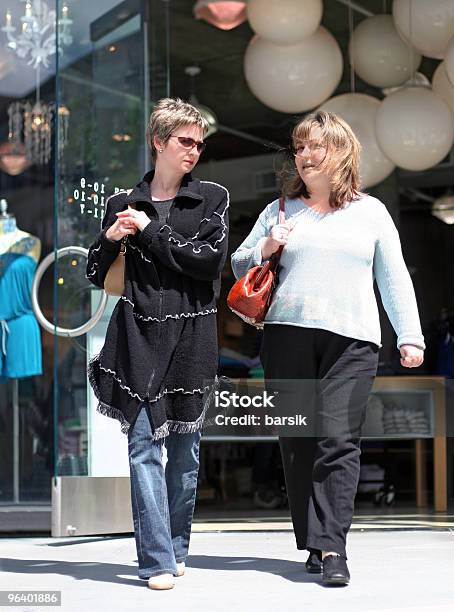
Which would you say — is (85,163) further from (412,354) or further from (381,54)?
(381,54)

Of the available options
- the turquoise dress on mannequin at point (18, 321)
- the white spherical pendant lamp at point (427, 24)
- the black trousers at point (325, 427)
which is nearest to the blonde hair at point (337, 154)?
the black trousers at point (325, 427)

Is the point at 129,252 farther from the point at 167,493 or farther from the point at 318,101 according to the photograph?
the point at 318,101

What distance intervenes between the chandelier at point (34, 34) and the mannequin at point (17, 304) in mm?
946

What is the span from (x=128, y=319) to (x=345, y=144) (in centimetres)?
87

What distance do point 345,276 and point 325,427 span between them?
46 centimetres

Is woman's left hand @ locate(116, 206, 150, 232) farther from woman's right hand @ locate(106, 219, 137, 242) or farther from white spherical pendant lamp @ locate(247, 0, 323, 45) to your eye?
white spherical pendant lamp @ locate(247, 0, 323, 45)

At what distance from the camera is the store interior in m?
4.96

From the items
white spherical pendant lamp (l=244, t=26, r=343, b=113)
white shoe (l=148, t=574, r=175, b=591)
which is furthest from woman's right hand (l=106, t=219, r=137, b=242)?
white spherical pendant lamp (l=244, t=26, r=343, b=113)

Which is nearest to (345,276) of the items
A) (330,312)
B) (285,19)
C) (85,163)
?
(330,312)

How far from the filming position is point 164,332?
3.27m

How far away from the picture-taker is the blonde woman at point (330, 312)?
129 inches

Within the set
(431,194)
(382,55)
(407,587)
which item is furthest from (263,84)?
(431,194)

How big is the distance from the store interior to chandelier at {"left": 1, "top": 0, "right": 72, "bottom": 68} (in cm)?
4

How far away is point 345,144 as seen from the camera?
3410mm
